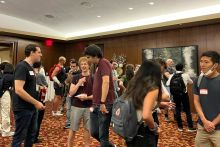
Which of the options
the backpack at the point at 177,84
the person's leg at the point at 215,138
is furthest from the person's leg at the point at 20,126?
the backpack at the point at 177,84

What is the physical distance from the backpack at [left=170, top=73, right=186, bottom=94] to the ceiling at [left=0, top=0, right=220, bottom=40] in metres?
2.71

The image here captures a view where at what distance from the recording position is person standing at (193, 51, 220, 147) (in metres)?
2.06

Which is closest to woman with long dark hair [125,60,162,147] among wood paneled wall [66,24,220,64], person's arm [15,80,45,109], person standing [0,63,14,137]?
person's arm [15,80,45,109]

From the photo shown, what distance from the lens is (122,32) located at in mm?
8836

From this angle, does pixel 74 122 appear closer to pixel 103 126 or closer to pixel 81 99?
pixel 81 99

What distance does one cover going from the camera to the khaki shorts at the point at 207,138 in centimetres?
205

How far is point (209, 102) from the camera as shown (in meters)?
2.10

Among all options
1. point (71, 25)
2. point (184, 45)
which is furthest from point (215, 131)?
point (71, 25)

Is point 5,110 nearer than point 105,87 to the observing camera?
No

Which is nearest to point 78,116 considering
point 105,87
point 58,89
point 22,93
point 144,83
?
point 105,87

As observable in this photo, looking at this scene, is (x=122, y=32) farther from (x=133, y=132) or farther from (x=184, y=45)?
(x=133, y=132)

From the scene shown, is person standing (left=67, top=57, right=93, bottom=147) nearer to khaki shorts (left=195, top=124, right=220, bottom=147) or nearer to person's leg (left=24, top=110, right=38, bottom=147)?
person's leg (left=24, top=110, right=38, bottom=147)

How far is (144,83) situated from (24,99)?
142 centimetres

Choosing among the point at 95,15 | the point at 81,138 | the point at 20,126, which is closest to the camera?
the point at 20,126
